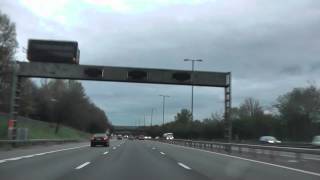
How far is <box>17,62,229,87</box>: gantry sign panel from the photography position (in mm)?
46969

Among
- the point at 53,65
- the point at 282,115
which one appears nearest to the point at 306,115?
the point at 282,115

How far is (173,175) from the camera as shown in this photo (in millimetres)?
18297

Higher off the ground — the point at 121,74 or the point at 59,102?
the point at 59,102

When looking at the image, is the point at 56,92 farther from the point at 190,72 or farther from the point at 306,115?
the point at 190,72

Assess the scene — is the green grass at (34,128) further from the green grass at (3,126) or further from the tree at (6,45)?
the tree at (6,45)

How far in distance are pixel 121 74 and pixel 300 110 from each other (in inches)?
1977

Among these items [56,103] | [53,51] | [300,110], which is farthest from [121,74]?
[56,103]

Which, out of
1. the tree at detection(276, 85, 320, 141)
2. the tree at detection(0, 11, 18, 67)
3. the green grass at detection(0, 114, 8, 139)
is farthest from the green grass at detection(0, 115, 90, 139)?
the tree at detection(276, 85, 320, 141)

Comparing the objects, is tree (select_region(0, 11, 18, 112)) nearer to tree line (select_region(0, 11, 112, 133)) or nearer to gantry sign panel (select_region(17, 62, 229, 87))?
tree line (select_region(0, 11, 112, 133))

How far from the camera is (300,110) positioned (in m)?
91.6

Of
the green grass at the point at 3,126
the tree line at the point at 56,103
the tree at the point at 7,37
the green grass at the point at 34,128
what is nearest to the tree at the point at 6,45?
the tree at the point at 7,37

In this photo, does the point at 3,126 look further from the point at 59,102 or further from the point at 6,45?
the point at 59,102

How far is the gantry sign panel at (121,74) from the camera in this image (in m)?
47.0

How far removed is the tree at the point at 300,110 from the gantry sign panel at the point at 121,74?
3237cm
